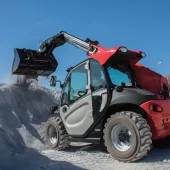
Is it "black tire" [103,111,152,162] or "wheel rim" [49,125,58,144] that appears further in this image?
"wheel rim" [49,125,58,144]

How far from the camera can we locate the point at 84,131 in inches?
276

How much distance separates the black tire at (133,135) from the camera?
566cm

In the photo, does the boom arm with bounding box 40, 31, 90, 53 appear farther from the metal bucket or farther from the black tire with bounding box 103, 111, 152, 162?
the black tire with bounding box 103, 111, 152, 162

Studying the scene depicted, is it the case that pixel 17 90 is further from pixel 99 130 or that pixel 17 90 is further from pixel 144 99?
pixel 144 99

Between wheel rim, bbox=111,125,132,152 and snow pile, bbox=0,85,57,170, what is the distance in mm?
2853

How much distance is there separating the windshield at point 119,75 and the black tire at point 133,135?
90 cm

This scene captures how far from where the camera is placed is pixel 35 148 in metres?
8.42

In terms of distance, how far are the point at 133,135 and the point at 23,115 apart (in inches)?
251

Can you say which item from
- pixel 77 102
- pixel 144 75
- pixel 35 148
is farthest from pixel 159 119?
pixel 35 148

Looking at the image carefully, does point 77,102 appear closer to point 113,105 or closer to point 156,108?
point 113,105

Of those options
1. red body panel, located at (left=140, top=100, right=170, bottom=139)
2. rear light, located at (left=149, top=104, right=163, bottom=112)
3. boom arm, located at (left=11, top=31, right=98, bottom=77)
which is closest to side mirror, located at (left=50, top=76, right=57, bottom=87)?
boom arm, located at (left=11, top=31, right=98, bottom=77)

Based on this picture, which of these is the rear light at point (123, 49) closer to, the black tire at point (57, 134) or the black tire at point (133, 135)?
the black tire at point (133, 135)

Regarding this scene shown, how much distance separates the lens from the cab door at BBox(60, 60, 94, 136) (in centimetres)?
698

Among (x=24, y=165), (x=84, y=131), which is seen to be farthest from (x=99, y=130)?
(x=24, y=165)
